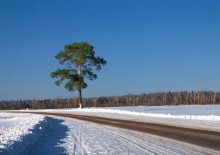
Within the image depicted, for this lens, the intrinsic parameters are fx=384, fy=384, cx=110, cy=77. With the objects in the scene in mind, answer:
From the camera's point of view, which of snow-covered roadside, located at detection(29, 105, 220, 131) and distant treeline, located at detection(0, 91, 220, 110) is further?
distant treeline, located at detection(0, 91, 220, 110)

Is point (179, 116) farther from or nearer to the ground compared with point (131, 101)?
nearer to the ground

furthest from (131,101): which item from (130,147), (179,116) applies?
(130,147)

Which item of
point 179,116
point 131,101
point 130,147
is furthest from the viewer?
point 131,101

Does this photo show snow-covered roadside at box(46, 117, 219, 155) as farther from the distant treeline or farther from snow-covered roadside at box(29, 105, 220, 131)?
the distant treeline

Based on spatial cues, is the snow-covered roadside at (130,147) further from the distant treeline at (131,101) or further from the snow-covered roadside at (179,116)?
the distant treeline at (131,101)

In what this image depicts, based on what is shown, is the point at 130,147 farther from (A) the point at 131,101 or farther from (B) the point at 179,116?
(A) the point at 131,101

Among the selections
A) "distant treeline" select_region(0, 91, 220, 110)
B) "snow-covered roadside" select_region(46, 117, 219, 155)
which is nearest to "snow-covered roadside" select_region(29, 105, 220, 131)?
"snow-covered roadside" select_region(46, 117, 219, 155)

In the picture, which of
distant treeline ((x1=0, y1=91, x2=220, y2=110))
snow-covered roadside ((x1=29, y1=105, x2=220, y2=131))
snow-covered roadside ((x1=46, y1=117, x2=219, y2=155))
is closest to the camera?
snow-covered roadside ((x1=46, y1=117, x2=219, y2=155))

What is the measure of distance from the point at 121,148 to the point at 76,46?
160ft

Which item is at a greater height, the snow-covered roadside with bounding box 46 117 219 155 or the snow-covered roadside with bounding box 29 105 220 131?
the snow-covered roadside with bounding box 29 105 220 131

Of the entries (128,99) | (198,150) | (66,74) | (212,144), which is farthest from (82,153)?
(128,99)

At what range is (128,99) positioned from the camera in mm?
115625

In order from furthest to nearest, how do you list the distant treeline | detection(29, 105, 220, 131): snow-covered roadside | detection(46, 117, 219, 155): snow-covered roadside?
the distant treeline → detection(29, 105, 220, 131): snow-covered roadside → detection(46, 117, 219, 155): snow-covered roadside

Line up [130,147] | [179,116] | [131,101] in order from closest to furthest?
[130,147]
[179,116]
[131,101]
